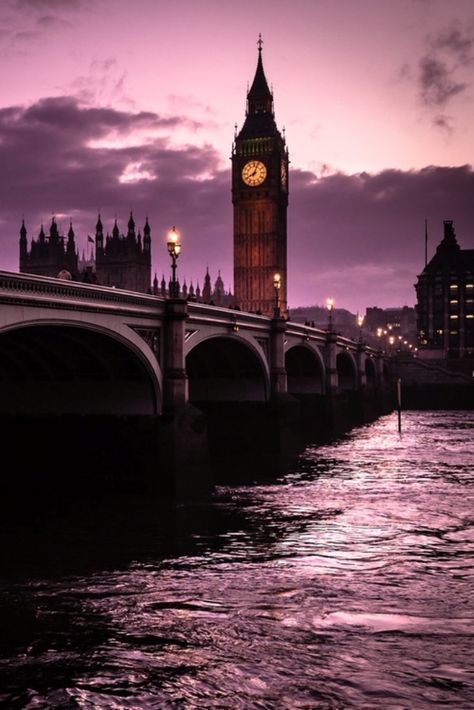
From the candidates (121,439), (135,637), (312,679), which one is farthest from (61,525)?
(312,679)

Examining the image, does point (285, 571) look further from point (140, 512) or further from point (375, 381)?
point (375, 381)

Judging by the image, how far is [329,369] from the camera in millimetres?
62219

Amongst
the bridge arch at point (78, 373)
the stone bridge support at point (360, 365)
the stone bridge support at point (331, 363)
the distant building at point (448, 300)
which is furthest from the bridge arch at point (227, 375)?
the distant building at point (448, 300)

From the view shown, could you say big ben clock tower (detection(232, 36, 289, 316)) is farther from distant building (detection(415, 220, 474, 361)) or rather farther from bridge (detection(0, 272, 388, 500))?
bridge (detection(0, 272, 388, 500))

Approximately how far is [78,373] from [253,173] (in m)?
127

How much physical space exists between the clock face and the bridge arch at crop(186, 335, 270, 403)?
367ft

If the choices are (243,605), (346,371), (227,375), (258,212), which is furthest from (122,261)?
(243,605)

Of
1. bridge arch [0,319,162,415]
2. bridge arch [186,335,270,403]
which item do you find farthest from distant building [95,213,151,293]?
bridge arch [0,319,162,415]

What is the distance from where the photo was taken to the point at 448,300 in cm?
16488

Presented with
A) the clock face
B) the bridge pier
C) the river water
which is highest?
the clock face

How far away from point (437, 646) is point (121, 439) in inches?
717

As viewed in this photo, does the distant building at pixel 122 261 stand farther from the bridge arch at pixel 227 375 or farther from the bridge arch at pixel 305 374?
the bridge arch at pixel 227 375

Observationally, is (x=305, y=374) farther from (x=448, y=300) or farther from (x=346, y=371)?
(x=448, y=300)

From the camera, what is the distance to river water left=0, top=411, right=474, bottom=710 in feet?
39.6
